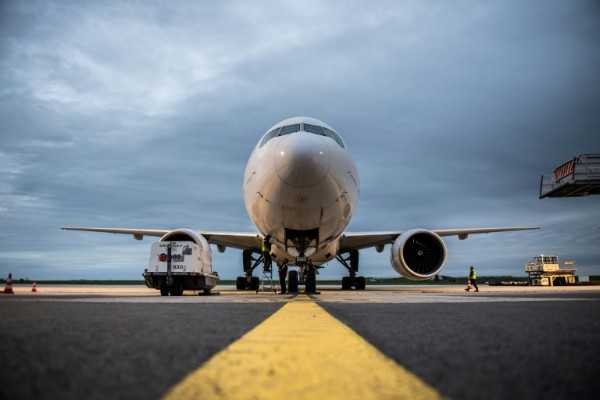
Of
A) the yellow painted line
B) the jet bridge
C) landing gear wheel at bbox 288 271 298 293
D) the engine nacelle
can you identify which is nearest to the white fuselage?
landing gear wheel at bbox 288 271 298 293

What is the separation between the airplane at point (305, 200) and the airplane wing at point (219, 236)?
7.75ft

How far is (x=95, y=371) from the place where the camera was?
1481 mm

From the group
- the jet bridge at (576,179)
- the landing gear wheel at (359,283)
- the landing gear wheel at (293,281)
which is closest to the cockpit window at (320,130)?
the landing gear wheel at (293,281)

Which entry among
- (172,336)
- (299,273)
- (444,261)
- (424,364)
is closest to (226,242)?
(299,273)

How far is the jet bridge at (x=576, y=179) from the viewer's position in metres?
18.7

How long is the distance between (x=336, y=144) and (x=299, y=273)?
376cm

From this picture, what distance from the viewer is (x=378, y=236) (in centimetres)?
1530

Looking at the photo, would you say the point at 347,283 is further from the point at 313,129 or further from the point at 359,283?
the point at 313,129

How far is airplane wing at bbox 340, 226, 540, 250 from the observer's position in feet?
50.0

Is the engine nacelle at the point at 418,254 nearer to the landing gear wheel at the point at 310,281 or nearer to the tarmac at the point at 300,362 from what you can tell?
the landing gear wheel at the point at 310,281

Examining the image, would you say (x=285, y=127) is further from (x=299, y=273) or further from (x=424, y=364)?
(x=424, y=364)

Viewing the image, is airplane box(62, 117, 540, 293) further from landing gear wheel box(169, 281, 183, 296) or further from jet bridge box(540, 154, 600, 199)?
jet bridge box(540, 154, 600, 199)

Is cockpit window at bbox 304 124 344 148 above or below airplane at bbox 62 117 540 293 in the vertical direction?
above

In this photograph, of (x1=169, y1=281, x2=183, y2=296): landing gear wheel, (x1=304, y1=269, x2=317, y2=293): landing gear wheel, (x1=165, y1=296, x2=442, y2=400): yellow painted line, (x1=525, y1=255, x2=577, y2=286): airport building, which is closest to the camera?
(x1=165, y1=296, x2=442, y2=400): yellow painted line
